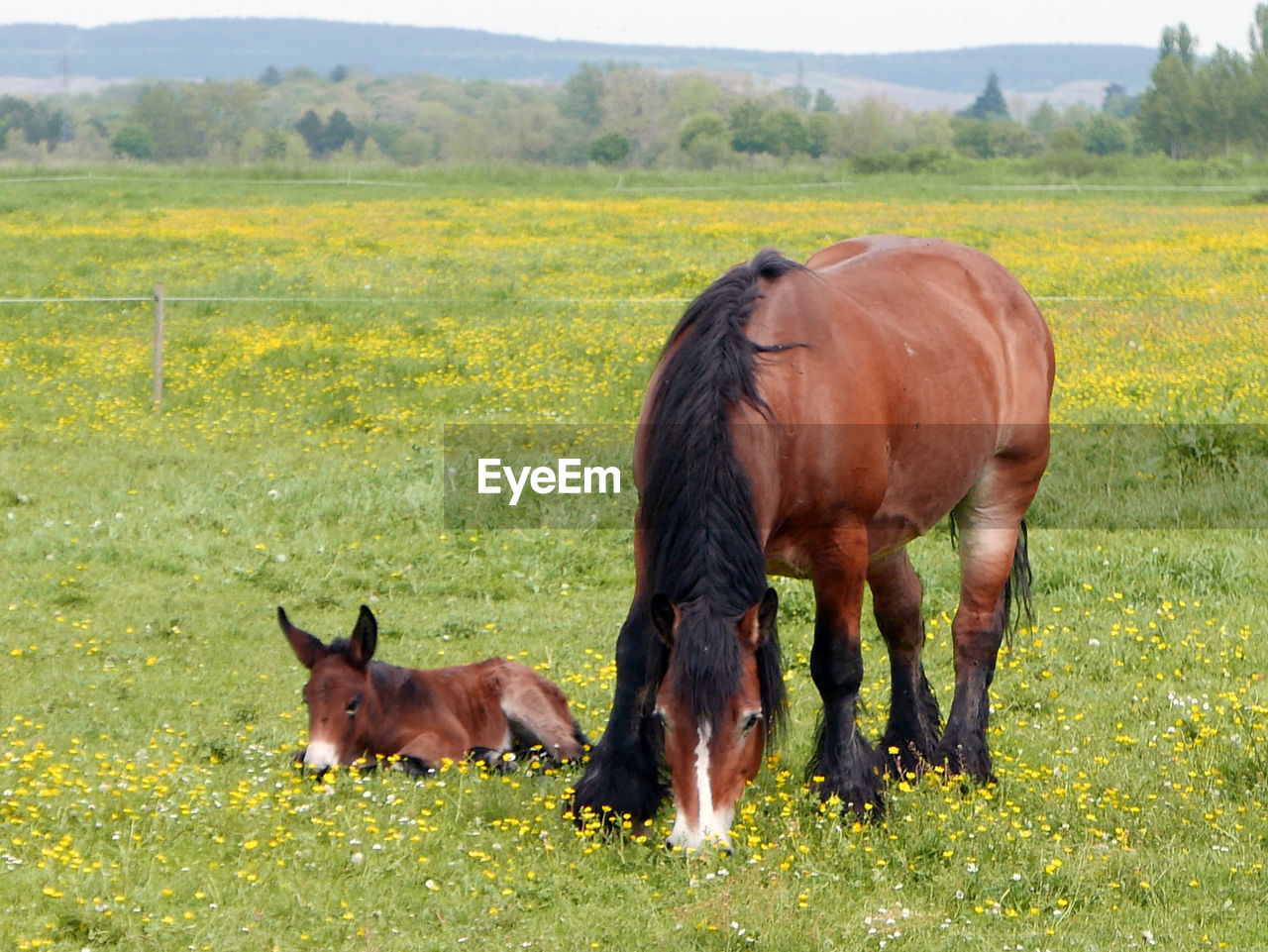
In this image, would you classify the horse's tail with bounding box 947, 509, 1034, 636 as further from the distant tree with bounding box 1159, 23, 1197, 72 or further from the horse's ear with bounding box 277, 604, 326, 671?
the distant tree with bounding box 1159, 23, 1197, 72

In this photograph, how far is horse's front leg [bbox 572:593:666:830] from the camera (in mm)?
5289

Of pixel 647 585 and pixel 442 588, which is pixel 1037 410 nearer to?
pixel 647 585

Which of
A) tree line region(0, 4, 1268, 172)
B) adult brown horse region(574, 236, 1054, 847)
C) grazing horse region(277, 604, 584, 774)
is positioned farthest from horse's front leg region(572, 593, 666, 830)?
tree line region(0, 4, 1268, 172)

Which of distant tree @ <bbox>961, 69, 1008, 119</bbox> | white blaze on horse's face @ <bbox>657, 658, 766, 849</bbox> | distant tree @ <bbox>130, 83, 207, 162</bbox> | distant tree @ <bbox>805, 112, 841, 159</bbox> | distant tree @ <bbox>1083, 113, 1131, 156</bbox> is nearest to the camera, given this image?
white blaze on horse's face @ <bbox>657, 658, 766, 849</bbox>

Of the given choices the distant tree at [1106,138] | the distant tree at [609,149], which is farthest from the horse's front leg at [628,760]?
the distant tree at [1106,138]

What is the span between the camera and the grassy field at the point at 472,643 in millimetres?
4863

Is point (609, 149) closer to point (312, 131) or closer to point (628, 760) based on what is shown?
point (312, 131)

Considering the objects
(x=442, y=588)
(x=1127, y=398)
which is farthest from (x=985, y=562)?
(x=1127, y=398)

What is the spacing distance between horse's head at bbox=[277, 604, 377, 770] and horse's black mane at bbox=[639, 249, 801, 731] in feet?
6.08

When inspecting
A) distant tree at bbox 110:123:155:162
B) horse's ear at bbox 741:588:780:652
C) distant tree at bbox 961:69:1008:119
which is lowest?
horse's ear at bbox 741:588:780:652

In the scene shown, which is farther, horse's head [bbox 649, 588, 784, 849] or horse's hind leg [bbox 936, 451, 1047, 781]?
horse's hind leg [bbox 936, 451, 1047, 781]

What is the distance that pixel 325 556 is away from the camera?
10.5m

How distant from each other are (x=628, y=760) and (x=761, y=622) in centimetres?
84

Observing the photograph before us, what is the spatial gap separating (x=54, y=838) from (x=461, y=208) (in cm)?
2844
